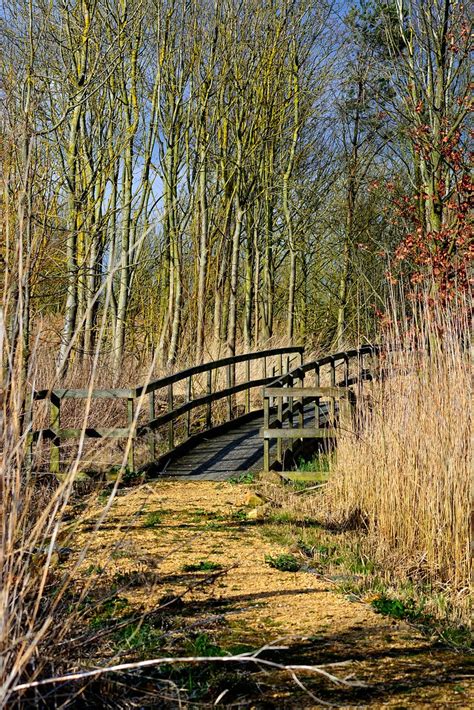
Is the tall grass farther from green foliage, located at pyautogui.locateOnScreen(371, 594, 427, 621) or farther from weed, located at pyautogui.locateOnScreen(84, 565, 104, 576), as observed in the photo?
weed, located at pyautogui.locateOnScreen(84, 565, 104, 576)

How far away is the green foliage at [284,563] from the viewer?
7029mm

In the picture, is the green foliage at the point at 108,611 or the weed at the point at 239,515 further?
the weed at the point at 239,515

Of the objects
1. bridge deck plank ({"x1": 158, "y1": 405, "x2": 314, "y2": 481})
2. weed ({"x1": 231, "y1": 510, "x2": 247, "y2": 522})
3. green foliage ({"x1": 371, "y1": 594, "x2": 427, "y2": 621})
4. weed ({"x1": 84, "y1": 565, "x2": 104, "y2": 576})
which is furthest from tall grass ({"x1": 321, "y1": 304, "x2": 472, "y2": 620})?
bridge deck plank ({"x1": 158, "y1": 405, "x2": 314, "y2": 481})

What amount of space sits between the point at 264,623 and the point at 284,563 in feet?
4.88

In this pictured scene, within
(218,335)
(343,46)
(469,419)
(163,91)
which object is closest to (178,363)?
(218,335)

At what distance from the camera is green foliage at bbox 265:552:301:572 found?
23.1 feet

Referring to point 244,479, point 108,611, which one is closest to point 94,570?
point 108,611

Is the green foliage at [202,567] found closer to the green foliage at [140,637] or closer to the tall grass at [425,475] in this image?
the tall grass at [425,475]

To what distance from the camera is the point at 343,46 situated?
81.1 ft

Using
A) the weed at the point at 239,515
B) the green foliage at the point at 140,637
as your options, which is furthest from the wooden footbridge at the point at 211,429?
the green foliage at the point at 140,637

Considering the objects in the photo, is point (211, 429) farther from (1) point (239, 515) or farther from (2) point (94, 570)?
(2) point (94, 570)

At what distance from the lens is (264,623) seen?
560 centimetres

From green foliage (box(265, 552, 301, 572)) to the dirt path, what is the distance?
0.08 meters

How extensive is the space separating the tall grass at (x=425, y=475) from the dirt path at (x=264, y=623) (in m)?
0.78
